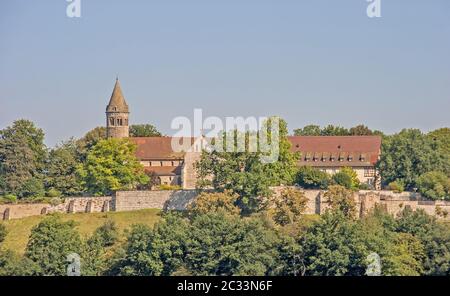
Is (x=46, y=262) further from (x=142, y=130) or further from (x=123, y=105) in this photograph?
(x=142, y=130)

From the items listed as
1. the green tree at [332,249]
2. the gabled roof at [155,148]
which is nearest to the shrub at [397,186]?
the gabled roof at [155,148]

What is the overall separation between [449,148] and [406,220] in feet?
70.3

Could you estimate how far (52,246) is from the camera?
2019 inches

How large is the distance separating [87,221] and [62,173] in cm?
878

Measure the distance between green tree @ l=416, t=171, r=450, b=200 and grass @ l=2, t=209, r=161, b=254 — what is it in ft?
37.3

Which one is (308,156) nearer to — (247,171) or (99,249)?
(247,171)

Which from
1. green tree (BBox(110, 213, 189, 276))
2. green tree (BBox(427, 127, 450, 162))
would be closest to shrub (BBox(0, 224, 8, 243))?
green tree (BBox(110, 213, 189, 276))

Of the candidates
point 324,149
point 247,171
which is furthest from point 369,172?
point 247,171

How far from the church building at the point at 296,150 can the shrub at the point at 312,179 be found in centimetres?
586

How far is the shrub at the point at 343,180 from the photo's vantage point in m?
66.7

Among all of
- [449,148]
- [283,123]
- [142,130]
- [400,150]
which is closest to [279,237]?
[283,123]

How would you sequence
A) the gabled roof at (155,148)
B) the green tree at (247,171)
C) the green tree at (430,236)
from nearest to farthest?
1. the green tree at (430,236)
2. the green tree at (247,171)
3. the gabled roof at (155,148)

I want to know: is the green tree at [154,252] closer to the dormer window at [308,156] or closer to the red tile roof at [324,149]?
the red tile roof at [324,149]

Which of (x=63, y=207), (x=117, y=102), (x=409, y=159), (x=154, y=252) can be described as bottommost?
(x=154, y=252)
